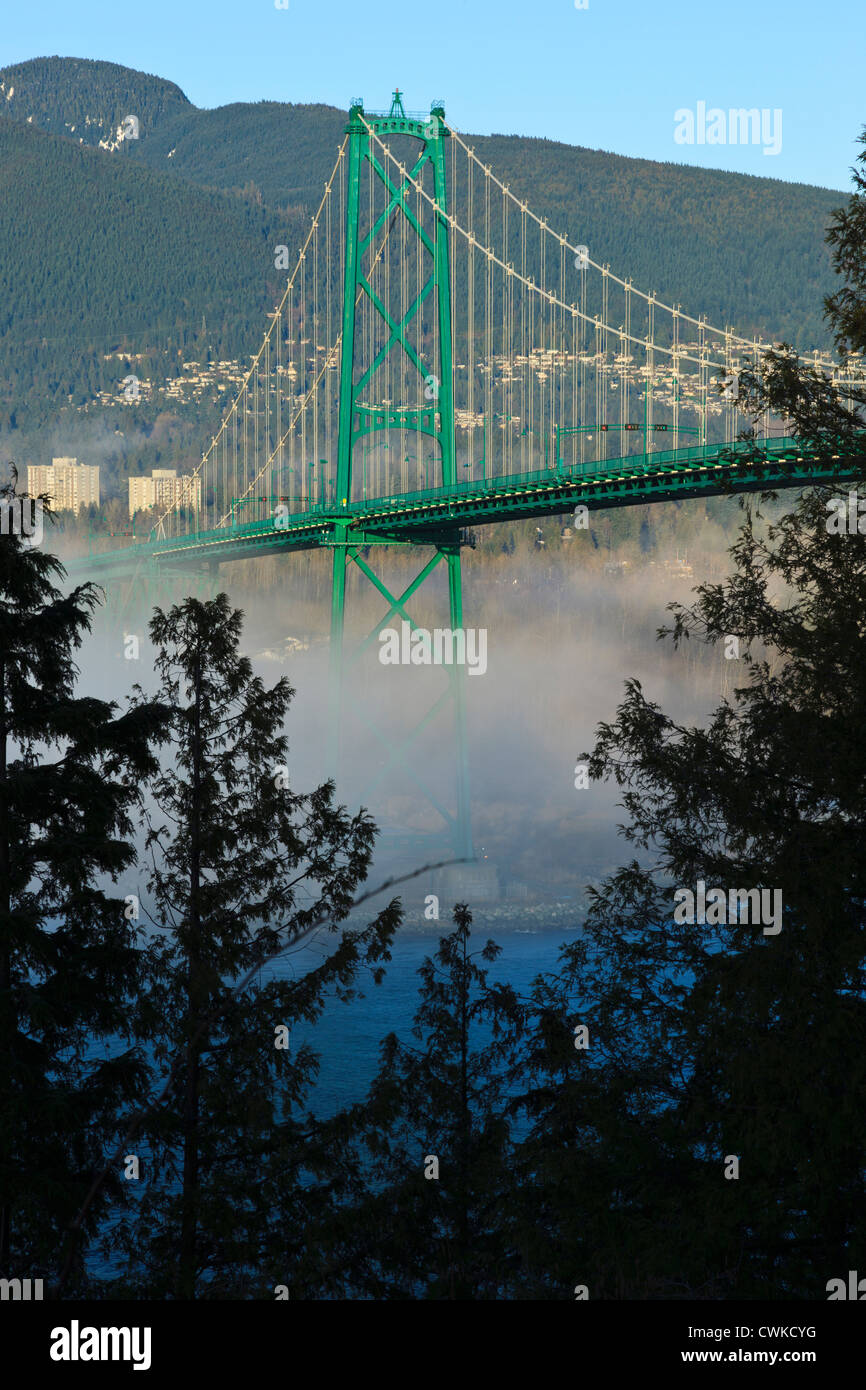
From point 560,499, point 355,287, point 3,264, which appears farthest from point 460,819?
point 3,264

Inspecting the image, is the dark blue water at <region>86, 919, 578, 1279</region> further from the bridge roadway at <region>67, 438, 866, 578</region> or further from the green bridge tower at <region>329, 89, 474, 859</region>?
the green bridge tower at <region>329, 89, 474, 859</region>

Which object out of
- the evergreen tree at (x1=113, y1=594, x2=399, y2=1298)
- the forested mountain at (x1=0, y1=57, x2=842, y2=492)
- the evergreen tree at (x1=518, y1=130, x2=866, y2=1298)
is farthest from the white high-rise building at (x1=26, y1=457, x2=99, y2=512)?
the evergreen tree at (x1=518, y1=130, x2=866, y2=1298)

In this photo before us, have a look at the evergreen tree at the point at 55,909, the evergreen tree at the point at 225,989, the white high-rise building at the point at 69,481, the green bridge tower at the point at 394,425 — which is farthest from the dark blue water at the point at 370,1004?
the white high-rise building at the point at 69,481

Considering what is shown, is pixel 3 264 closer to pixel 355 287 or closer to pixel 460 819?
pixel 355 287

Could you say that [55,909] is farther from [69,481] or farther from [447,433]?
[69,481]

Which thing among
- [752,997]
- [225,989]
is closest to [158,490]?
[225,989]
